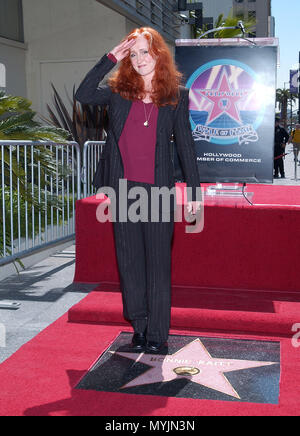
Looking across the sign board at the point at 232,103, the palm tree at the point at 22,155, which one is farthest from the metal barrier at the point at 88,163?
the sign board at the point at 232,103

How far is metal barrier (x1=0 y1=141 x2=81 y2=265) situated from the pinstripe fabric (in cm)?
207

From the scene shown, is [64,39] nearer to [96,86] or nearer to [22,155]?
[22,155]

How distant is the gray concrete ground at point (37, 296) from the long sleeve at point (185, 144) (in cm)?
153

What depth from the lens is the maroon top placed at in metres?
3.21

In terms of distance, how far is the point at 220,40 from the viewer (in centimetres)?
475

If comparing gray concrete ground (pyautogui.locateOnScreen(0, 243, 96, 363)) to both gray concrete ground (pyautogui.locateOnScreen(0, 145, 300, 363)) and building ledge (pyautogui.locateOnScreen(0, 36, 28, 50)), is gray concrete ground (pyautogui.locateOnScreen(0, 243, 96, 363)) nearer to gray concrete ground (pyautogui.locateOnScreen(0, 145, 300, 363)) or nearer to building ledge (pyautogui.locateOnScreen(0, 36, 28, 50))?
gray concrete ground (pyautogui.locateOnScreen(0, 145, 300, 363))

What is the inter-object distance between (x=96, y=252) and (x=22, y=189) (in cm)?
112

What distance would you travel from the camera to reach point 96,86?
130 inches

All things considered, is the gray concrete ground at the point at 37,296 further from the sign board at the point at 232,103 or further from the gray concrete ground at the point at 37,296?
the sign board at the point at 232,103

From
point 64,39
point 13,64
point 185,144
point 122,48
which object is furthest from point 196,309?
point 64,39

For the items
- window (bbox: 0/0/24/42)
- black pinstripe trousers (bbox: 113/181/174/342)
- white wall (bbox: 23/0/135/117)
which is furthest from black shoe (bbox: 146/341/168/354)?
window (bbox: 0/0/24/42)

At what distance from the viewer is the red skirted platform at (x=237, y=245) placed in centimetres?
463

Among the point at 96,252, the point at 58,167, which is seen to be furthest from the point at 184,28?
the point at 96,252
